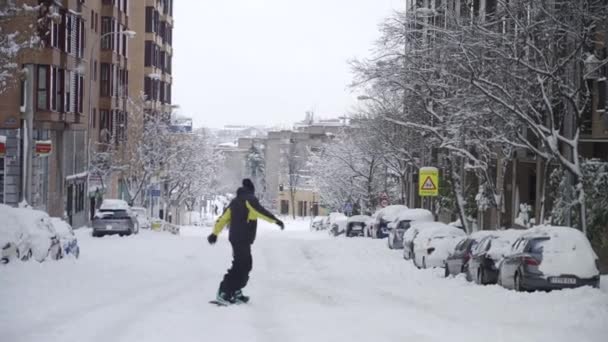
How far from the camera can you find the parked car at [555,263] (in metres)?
19.2

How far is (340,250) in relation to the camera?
39500mm

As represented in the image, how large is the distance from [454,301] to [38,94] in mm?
32242

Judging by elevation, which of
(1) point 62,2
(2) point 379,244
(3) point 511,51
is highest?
(1) point 62,2

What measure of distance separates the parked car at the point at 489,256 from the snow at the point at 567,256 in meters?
1.62

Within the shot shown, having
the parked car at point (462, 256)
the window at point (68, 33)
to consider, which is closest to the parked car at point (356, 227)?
the window at point (68, 33)

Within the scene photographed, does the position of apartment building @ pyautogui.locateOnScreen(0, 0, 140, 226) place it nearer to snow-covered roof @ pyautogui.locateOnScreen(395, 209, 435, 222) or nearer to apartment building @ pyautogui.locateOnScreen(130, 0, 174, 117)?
apartment building @ pyautogui.locateOnScreen(130, 0, 174, 117)

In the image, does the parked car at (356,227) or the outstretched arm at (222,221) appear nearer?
the outstretched arm at (222,221)

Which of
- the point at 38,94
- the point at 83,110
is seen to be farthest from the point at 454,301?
the point at 83,110

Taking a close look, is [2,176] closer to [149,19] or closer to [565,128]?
[565,128]

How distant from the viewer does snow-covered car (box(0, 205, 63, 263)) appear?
2205cm

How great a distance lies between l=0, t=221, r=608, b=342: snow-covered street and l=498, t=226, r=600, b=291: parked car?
590 millimetres

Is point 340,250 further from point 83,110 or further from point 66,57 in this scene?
point 83,110

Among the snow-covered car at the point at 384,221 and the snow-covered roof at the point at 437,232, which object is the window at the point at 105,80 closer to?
the snow-covered car at the point at 384,221

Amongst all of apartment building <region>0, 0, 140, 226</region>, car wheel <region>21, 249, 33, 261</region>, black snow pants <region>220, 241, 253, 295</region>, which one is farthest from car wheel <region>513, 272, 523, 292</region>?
apartment building <region>0, 0, 140, 226</region>
